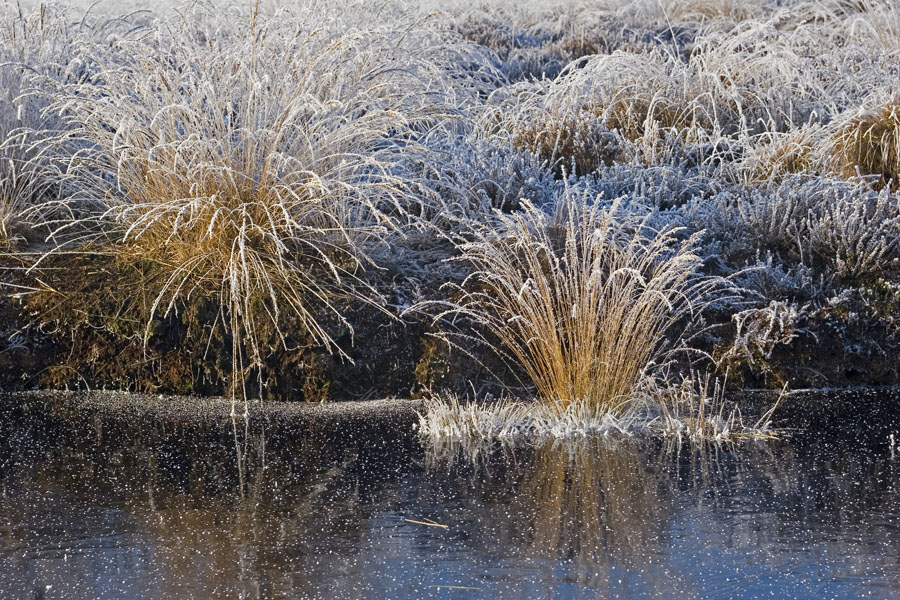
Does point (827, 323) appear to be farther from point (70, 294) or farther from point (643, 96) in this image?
point (70, 294)

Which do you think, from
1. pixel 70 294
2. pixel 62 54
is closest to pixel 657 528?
pixel 70 294

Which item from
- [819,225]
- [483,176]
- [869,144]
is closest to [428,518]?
[483,176]

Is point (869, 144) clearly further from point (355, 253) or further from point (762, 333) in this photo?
point (355, 253)

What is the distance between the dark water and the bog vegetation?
56 centimetres

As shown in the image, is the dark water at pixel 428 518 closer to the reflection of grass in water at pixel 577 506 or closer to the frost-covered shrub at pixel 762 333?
the reflection of grass in water at pixel 577 506

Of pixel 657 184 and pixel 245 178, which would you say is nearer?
pixel 245 178

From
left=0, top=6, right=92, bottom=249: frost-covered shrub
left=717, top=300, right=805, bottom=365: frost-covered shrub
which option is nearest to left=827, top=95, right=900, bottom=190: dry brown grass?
left=717, top=300, right=805, bottom=365: frost-covered shrub

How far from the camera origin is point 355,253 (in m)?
5.49

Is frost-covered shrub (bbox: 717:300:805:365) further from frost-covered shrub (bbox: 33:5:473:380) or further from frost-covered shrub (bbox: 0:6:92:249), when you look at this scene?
frost-covered shrub (bbox: 0:6:92:249)

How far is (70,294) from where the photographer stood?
5402 millimetres

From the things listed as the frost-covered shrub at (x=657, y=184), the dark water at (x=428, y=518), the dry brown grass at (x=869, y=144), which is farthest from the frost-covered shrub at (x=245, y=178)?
the dry brown grass at (x=869, y=144)

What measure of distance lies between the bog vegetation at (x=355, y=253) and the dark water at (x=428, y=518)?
558mm

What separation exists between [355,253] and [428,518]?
2.42 metres

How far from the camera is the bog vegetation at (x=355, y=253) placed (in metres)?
4.79
